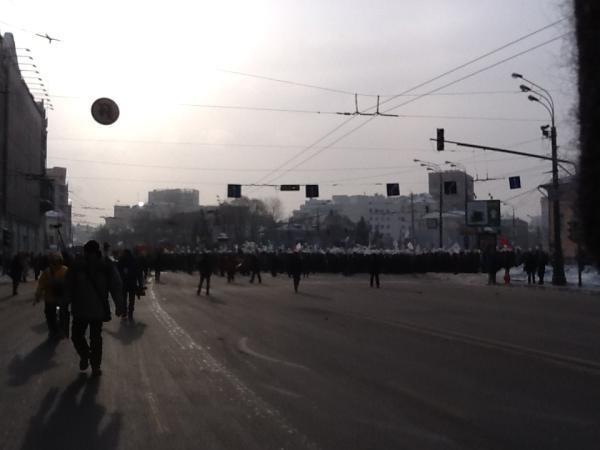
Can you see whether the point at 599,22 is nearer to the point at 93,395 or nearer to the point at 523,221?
the point at 93,395

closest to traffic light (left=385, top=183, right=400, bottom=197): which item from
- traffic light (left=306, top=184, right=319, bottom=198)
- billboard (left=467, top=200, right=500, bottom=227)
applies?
traffic light (left=306, top=184, right=319, bottom=198)

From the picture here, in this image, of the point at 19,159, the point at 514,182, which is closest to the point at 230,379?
the point at 514,182

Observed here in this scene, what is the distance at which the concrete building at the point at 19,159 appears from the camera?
6438cm

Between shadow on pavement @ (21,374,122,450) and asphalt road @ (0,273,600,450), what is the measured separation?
2 centimetres

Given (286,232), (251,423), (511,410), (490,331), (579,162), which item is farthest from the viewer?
(286,232)

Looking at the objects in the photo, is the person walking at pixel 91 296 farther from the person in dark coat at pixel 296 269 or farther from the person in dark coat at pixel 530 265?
the person in dark coat at pixel 530 265

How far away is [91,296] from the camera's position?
1040cm

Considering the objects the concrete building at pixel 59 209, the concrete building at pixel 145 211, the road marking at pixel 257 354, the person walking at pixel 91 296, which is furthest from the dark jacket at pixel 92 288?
the concrete building at pixel 145 211

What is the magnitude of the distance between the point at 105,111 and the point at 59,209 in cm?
11788

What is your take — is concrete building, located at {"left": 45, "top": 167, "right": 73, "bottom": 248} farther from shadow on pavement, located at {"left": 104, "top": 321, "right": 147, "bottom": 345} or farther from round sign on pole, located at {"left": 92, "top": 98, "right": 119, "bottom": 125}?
shadow on pavement, located at {"left": 104, "top": 321, "right": 147, "bottom": 345}

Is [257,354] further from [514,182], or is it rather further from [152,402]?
[514,182]

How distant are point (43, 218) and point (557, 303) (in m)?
76.2

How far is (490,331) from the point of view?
16812 millimetres

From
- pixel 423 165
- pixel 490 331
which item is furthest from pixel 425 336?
pixel 423 165
